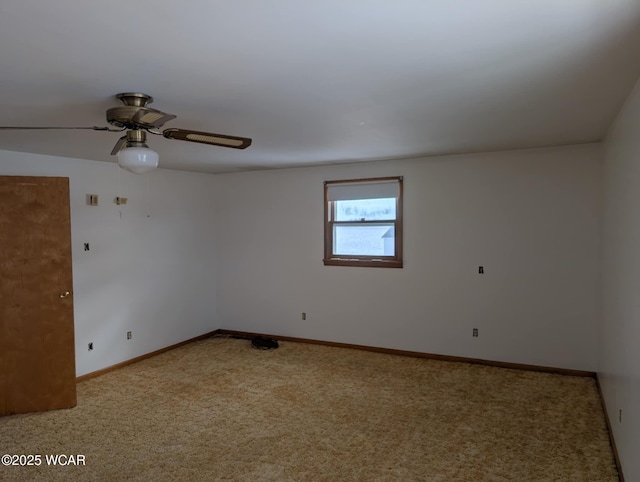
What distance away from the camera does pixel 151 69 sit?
2.05 metres

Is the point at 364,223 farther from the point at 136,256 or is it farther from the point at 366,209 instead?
the point at 136,256

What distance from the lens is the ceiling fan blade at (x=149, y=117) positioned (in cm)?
226

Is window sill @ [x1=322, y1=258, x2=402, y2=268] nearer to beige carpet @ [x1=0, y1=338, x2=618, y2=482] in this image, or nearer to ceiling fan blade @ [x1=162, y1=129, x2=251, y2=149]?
beige carpet @ [x1=0, y1=338, x2=618, y2=482]

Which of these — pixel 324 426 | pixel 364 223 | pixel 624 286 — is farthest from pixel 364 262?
pixel 624 286

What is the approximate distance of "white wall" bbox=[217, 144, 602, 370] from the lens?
4.38 metres

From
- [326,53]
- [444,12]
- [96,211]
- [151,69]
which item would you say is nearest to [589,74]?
[444,12]

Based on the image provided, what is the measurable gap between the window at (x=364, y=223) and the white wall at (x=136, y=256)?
6.08 ft

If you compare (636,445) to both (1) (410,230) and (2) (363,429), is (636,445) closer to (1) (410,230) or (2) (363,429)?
(2) (363,429)

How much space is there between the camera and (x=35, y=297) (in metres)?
3.72

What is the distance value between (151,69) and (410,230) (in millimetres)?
3637

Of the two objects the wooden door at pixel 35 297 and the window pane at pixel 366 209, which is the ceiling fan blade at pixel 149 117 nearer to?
the wooden door at pixel 35 297

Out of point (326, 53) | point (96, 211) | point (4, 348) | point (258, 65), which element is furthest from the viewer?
point (96, 211)

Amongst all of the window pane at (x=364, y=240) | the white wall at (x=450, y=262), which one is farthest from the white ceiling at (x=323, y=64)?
the window pane at (x=364, y=240)

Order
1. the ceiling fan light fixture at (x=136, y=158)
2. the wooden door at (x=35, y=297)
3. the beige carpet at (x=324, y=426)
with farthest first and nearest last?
1. the wooden door at (x=35, y=297)
2. the beige carpet at (x=324, y=426)
3. the ceiling fan light fixture at (x=136, y=158)
